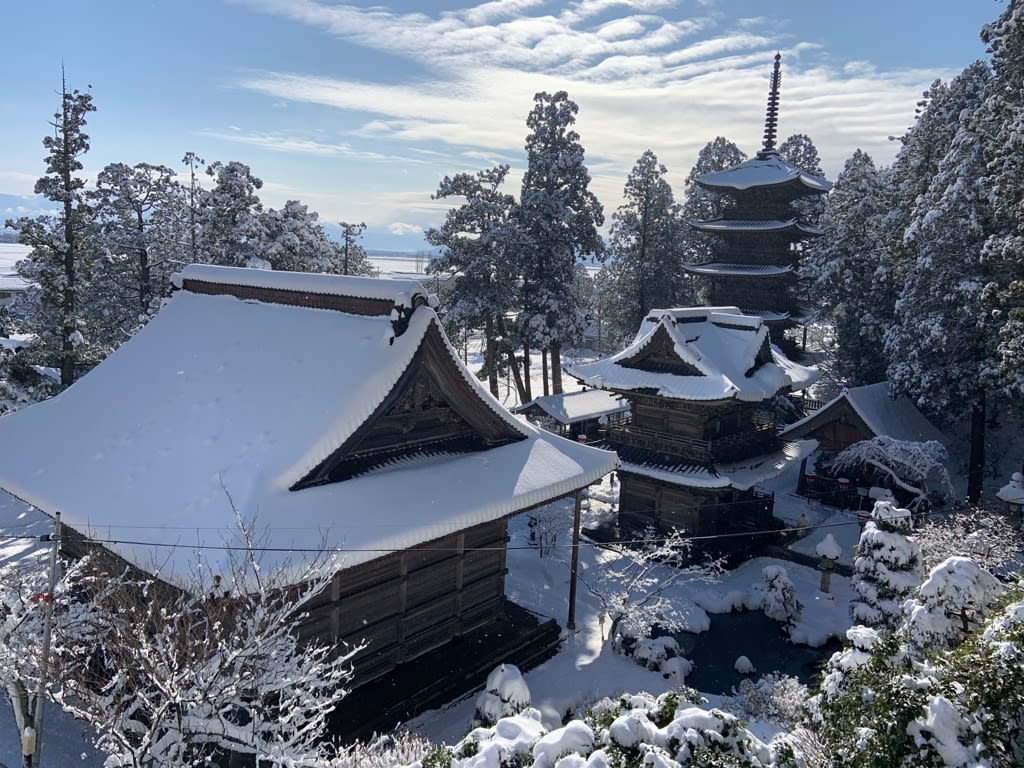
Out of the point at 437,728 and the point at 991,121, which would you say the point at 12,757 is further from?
the point at 991,121

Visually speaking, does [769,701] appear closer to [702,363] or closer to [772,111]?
[702,363]

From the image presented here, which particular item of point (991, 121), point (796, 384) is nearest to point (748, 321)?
point (796, 384)

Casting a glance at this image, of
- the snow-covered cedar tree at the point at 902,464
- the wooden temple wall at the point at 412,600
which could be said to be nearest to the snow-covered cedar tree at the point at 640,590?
the wooden temple wall at the point at 412,600

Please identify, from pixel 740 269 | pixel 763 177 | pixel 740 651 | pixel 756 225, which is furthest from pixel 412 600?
pixel 763 177

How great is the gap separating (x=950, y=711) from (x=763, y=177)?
34.4 meters

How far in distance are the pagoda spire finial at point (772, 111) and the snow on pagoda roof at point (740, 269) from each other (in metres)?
8.48

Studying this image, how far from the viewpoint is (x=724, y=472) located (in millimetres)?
20234

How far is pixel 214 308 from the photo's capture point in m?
15.5

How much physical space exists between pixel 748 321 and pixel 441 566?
14346mm

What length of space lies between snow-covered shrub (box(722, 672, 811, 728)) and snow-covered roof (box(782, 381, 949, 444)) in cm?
1289

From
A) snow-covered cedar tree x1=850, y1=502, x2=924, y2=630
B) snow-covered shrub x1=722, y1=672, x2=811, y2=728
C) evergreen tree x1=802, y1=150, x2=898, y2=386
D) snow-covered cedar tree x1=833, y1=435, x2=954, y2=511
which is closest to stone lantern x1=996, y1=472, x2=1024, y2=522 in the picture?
snow-covered cedar tree x1=833, y1=435, x2=954, y2=511

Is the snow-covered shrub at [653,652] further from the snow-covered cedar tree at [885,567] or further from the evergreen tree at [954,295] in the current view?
the evergreen tree at [954,295]

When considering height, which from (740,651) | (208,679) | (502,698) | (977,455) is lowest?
(740,651)

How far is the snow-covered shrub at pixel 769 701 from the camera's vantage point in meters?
11.8
